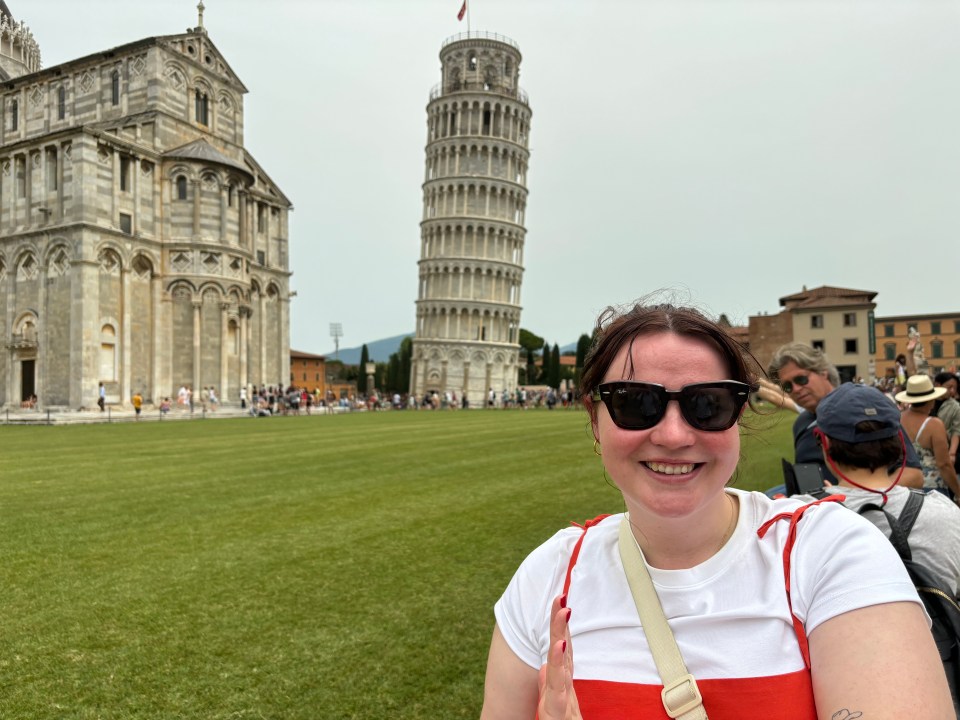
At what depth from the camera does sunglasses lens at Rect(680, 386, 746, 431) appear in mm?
1744

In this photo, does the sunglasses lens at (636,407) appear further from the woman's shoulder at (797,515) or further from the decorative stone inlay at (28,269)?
the decorative stone inlay at (28,269)

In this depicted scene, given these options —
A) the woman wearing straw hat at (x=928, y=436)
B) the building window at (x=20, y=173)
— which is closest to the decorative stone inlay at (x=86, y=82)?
the building window at (x=20, y=173)

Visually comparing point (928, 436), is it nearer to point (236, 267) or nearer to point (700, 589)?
point (700, 589)

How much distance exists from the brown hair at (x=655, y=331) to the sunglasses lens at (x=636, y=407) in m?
0.09

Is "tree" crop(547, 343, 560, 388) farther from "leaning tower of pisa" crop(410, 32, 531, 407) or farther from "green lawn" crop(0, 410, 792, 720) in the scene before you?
"green lawn" crop(0, 410, 792, 720)

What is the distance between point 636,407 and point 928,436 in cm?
514

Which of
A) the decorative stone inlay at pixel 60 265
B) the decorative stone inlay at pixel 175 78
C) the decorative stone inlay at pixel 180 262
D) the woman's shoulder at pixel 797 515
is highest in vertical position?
the decorative stone inlay at pixel 175 78

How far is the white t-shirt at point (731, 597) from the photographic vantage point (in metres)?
1.50

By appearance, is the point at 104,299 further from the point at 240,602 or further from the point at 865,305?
the point at 865,305

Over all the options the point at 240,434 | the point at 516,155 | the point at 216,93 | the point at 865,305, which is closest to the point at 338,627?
the point at 240,434

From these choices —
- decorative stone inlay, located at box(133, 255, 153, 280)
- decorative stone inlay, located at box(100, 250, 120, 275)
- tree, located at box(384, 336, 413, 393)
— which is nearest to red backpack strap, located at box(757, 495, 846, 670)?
decorative stone inlay, located at box(100, 250, 120, 275)

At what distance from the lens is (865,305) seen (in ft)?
196

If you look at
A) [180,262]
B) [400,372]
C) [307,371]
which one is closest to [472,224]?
[180,262]

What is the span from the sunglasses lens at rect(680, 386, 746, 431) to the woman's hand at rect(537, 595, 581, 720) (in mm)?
597
